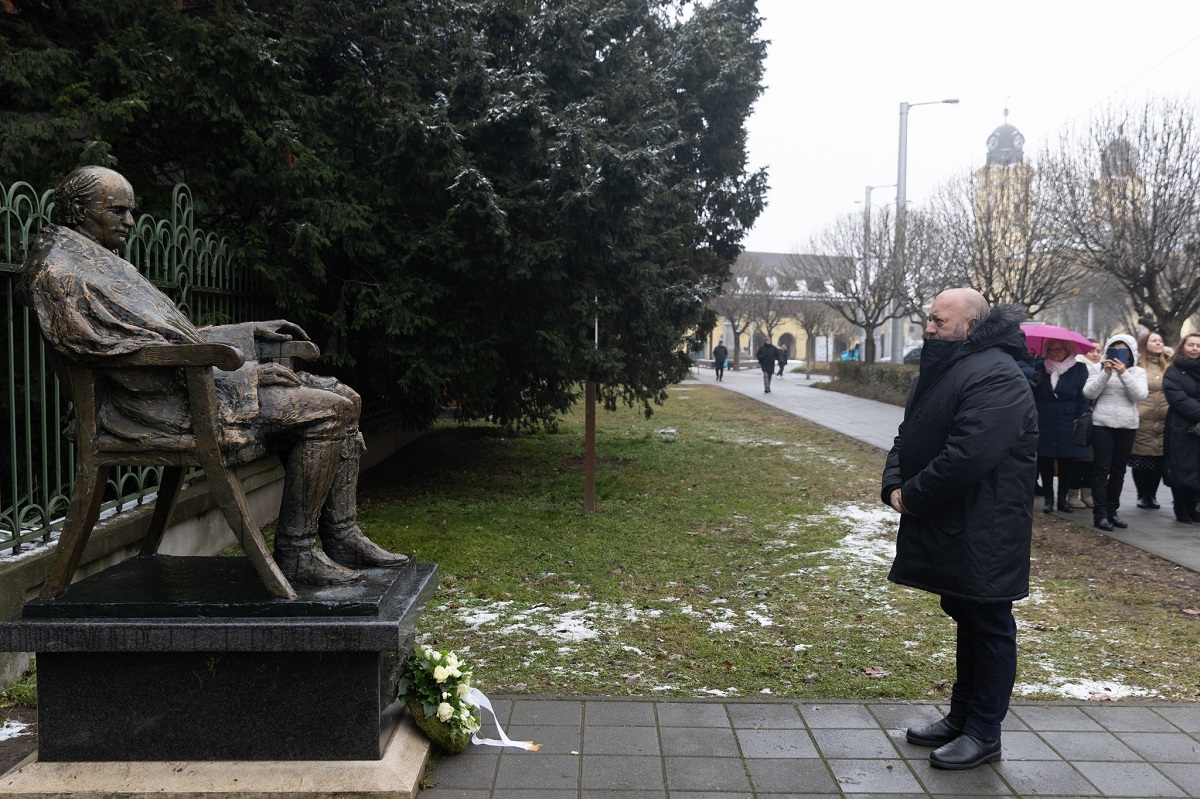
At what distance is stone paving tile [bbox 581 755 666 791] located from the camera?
3643mm

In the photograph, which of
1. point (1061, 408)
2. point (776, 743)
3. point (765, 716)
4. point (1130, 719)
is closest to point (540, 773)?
point (776, 743)

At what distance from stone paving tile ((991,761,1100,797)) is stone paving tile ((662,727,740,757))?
1035mm

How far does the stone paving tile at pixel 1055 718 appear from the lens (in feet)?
13.9

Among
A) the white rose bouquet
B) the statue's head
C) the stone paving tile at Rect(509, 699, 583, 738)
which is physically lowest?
the stone paving tile at Rect(509, 699, 583, 738)

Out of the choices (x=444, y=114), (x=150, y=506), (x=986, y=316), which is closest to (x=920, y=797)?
(x=986, y=316)

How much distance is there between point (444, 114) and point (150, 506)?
4.20m

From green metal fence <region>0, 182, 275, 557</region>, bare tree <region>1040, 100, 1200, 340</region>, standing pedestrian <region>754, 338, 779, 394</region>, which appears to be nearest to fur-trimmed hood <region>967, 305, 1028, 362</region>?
green metal fence <region>0, 182, 275, 557</region>

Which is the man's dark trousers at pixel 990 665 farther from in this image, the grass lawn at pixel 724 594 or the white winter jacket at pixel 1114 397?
the white winter jacket at pixel 1114 397

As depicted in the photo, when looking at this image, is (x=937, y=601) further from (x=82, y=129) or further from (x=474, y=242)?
(x=82, y=129)

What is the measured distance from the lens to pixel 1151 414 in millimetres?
9430

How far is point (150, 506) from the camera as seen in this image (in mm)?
6125

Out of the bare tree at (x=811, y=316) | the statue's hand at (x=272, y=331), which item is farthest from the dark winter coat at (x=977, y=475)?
the bare tree at (x=811, y=316)

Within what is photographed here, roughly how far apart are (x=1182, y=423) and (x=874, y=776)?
22.0ft

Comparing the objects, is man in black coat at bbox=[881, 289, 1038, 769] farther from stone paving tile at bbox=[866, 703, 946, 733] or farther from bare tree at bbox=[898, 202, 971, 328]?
bare tree at bbox=[898, 202, 971, 328]
